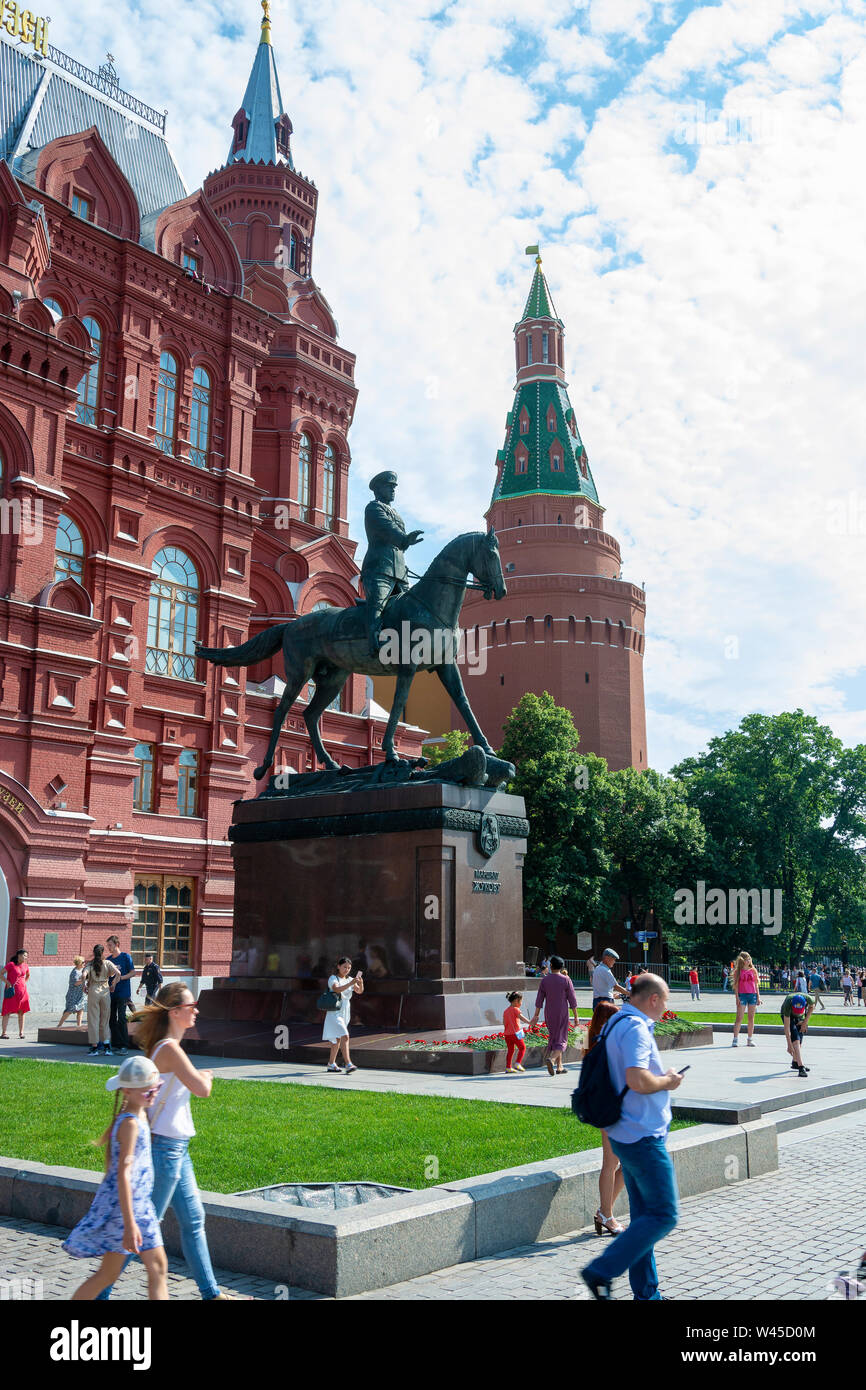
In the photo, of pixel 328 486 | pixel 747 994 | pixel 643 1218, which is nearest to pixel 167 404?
pixel 328 486

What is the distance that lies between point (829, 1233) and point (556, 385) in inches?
2995

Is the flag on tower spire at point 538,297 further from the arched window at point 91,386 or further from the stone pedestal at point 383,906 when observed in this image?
the stone pedestal at point 383,906

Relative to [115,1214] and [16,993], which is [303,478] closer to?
[16,993]

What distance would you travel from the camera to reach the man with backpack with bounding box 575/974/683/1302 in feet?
17.3

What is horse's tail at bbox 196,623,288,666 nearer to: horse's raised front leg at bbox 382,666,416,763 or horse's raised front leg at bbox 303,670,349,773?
horse's raised front leg at bbox 303,670,349,773

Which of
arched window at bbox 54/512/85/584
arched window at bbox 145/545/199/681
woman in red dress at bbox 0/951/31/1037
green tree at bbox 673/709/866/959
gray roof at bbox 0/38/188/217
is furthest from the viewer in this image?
green tree at bbox 673/709/866/959

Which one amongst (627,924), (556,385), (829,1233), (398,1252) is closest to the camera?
(398,1252)

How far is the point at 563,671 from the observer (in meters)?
67.6

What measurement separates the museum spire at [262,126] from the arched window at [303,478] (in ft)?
43.7

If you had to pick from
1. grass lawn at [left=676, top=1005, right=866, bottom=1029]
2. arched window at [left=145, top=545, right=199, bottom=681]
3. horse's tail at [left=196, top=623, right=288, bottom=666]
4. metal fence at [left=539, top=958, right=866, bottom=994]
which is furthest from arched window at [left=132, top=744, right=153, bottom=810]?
metal fence at [left=539, top=958, right=866, bottom=994]

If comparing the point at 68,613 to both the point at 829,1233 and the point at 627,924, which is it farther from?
the point at 627,924

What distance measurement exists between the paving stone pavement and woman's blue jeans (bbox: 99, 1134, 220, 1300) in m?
0.60
